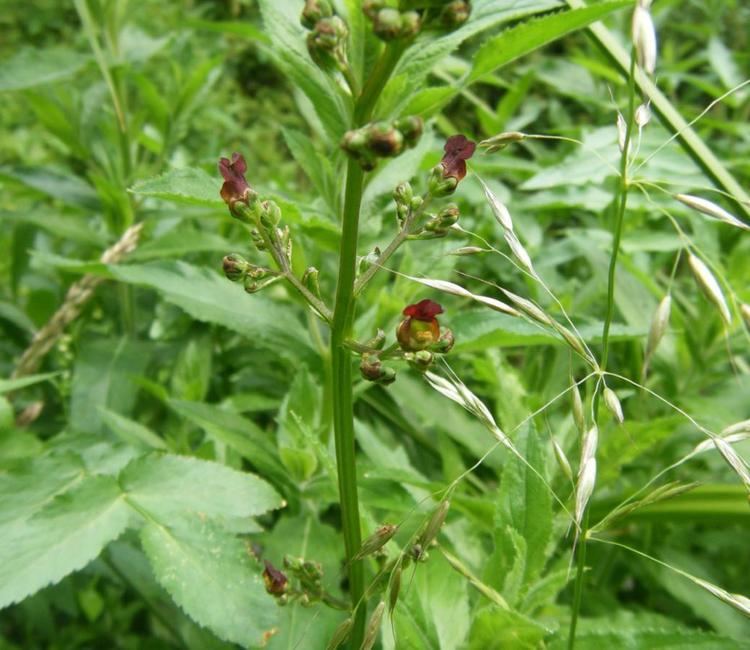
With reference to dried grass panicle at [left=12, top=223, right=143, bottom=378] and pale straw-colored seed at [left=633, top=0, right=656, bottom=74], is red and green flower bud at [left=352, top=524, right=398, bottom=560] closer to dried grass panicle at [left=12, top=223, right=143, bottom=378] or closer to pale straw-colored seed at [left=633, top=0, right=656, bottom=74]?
pale straw-colored seed at [left=633, top=0, right=656, bottom=74]

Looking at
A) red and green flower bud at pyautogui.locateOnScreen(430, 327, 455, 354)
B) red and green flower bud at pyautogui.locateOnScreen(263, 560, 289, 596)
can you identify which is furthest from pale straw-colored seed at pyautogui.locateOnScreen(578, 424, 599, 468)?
red and green flower bud at pyautogui.locateOnScreen(263, 560, 289, 596)

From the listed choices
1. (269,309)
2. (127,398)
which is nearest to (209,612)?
(269,309)

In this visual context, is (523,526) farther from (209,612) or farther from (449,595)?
(209,612)

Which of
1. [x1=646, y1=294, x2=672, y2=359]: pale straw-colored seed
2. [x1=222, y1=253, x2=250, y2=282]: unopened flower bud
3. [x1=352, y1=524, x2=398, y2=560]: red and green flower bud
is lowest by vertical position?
[x1=352, y1=524, x2=398, y2=560]: red and green flower bud

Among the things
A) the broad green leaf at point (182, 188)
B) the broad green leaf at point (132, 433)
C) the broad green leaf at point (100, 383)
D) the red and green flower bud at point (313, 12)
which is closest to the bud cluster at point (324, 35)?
the red and green flower bud at point (313, 12)

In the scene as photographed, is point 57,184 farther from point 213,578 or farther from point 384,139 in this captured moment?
point 384,139

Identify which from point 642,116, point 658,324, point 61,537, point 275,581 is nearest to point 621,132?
point 642,116
